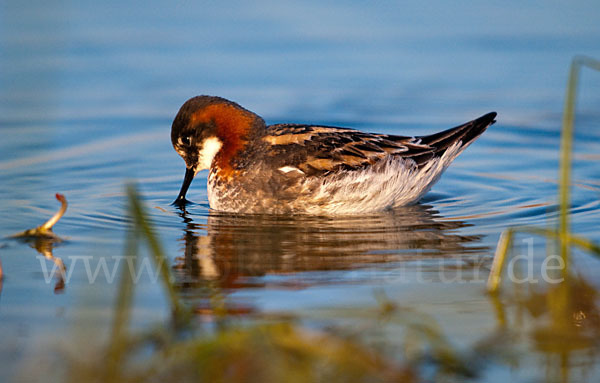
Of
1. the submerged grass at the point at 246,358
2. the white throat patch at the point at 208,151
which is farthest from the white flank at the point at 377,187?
the submerged grass at the point at 246,358

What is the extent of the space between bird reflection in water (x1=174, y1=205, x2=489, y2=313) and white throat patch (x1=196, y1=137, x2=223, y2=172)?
0.63 m

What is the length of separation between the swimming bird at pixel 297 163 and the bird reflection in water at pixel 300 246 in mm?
172

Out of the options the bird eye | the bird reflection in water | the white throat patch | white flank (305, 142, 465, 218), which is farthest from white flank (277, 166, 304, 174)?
the bird eye

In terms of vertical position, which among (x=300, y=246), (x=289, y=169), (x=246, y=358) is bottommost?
(x=246, y=358)

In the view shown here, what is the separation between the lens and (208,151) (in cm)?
906

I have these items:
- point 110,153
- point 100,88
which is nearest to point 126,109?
point 100,88

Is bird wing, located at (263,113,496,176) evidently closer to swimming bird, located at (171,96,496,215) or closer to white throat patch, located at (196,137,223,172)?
swimming bird, located at (171,96,496,215)

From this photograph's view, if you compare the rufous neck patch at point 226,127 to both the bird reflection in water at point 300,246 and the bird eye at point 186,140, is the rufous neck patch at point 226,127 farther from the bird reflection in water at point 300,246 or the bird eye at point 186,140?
the bird reflection in water at point 300,246

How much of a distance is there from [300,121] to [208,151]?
318 centimetres

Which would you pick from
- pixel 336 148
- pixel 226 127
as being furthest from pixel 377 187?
pixel 226 127

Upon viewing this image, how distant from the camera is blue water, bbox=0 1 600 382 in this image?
5883 mm

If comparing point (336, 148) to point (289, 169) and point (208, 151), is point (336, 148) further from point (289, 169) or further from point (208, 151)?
point (208, 151)

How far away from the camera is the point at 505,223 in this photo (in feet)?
26.5

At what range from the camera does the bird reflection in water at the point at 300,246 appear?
6.40m
